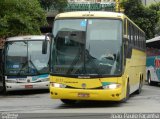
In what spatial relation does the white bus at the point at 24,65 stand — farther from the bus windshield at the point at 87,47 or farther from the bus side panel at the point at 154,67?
the bus windshield at the point at 87,47

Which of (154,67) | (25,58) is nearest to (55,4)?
(154,67)

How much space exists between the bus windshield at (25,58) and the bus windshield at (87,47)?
8374mm

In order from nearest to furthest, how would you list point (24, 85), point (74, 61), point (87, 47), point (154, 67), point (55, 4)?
1. point (74, 61)
2. point (87, 47)
3. point (24, 85)
4. point (154, 67)
5. point (55, 4)

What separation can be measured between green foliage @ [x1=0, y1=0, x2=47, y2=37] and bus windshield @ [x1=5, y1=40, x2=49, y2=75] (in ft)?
6.92

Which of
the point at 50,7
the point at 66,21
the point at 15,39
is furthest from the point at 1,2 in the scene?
the point at 50,7

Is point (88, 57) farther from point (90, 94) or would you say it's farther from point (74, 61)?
point (90, 94)

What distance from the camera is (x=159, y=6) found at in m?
48.4

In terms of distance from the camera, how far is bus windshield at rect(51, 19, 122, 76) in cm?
1667

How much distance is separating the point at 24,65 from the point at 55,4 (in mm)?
23590

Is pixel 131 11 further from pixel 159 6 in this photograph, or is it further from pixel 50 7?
pixel 50 7

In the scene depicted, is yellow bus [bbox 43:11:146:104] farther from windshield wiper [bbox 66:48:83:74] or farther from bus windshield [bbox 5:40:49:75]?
bus windshield [bbox 5:40:49:75]

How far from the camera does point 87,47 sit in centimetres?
1686

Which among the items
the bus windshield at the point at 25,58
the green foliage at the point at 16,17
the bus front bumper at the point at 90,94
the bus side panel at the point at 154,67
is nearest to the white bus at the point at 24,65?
the bus windshield at the point at 25,58

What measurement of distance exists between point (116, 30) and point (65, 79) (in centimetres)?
239
